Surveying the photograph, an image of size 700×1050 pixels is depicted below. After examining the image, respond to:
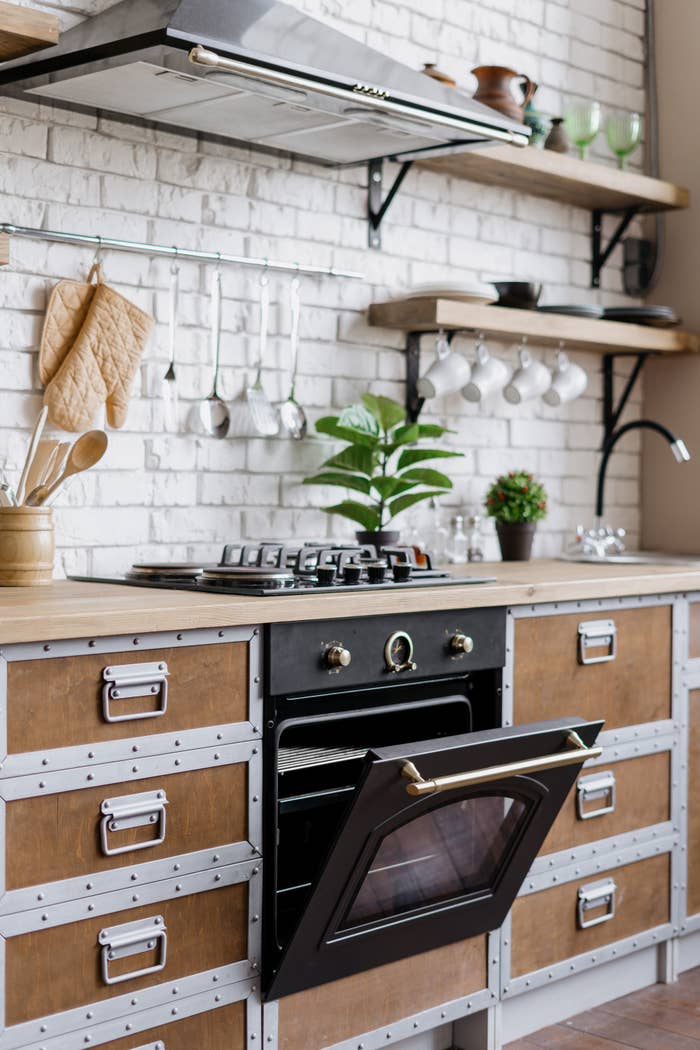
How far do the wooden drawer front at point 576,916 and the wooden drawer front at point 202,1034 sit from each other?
692 millimetres

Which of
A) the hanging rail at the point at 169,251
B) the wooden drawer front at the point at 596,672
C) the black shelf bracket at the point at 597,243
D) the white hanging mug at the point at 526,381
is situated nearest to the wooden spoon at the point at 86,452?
the hanging rail at the point at 169,251

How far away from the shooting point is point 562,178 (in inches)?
133

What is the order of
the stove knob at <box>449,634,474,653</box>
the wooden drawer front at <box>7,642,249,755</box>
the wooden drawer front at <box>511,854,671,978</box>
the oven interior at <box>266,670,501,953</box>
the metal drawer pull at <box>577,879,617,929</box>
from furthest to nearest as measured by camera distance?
1. the metal drawer pull at <box>577,879,617,929</box>
2. the wooden drawer front at <box>511,854,671,978</box>
3. the stove knob at <box>449,634,474,653</box>
4. the oven interior at <box>266,670,501,953</box>
5. the wooden drawer front at <box>7,642,249,755</box>

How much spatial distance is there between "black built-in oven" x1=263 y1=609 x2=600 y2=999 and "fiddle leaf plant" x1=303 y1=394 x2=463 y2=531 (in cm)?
50

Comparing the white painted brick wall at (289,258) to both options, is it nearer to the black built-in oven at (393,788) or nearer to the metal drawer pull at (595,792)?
the black built-in oven at (393,788)

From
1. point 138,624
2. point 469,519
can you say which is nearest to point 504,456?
point 469,519

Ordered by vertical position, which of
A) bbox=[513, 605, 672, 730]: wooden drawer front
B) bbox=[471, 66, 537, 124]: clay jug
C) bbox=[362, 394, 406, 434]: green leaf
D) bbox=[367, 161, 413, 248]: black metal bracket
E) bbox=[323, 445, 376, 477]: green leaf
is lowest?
bbox=[513, 605, 672, 730]: wooden drawer front

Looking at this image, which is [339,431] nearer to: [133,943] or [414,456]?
[414,456]

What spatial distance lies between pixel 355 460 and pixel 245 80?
0.91 meters

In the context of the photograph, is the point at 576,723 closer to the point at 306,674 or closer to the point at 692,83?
the point at 306,674

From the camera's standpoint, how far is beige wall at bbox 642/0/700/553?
388 cm

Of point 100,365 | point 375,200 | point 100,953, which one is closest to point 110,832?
point 100,953

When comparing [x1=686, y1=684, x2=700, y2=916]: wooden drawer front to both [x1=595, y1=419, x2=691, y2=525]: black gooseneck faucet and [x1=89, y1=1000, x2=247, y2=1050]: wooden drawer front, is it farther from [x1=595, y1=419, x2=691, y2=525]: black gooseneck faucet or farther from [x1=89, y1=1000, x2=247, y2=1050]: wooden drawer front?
[x1=89, y1=1000, x2=247, y2=1050]: wooden drawer front

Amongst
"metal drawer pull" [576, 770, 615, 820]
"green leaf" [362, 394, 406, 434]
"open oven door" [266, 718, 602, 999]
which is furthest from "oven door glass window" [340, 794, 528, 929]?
"green leaf" [362, 394, 406, 434]
